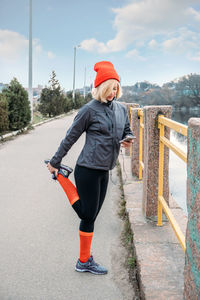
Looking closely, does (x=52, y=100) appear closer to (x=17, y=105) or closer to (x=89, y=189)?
(x=17, y=105)

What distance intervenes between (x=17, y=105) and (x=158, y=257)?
42.8ft

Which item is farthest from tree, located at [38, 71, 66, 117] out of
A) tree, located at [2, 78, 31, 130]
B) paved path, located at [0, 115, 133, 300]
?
paved path, located at [0, 115, 133, 300]

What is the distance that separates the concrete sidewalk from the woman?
630 mm

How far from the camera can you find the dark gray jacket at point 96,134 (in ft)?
9.70

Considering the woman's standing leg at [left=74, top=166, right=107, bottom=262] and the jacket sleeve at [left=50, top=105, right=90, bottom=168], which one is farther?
the woman's standing leg at [left=74, top=166, right=107, bottom=262]

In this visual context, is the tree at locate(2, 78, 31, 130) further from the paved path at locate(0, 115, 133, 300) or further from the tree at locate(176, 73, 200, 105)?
the tree at locate(176, 73, 200, 105)

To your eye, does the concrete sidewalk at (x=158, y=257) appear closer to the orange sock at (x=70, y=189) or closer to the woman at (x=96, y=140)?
the woman at (x=96, y=140)

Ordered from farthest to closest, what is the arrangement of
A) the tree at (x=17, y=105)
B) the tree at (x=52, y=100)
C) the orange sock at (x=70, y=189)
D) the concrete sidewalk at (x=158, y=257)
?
1. the tree at (x=52, y=100)
2. the tree at (x=17, y=105)
3. the orange sock at (x=70, y=189)
4. the concrete sidewalk at (x=158, y=257)

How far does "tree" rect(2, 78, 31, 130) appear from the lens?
15.2 metres

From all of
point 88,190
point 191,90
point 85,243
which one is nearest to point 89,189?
point 88,190

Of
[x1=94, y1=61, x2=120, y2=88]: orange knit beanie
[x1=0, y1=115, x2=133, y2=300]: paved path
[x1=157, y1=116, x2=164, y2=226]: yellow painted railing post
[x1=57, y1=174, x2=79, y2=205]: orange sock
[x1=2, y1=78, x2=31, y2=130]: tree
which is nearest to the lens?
[x1=94, y1=61, x2=120, y2=88]: orange knit beanie

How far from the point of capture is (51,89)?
109ft

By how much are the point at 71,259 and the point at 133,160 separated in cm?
329

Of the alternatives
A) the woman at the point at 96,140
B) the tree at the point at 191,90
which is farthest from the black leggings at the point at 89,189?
the tree at the point at 191,90
